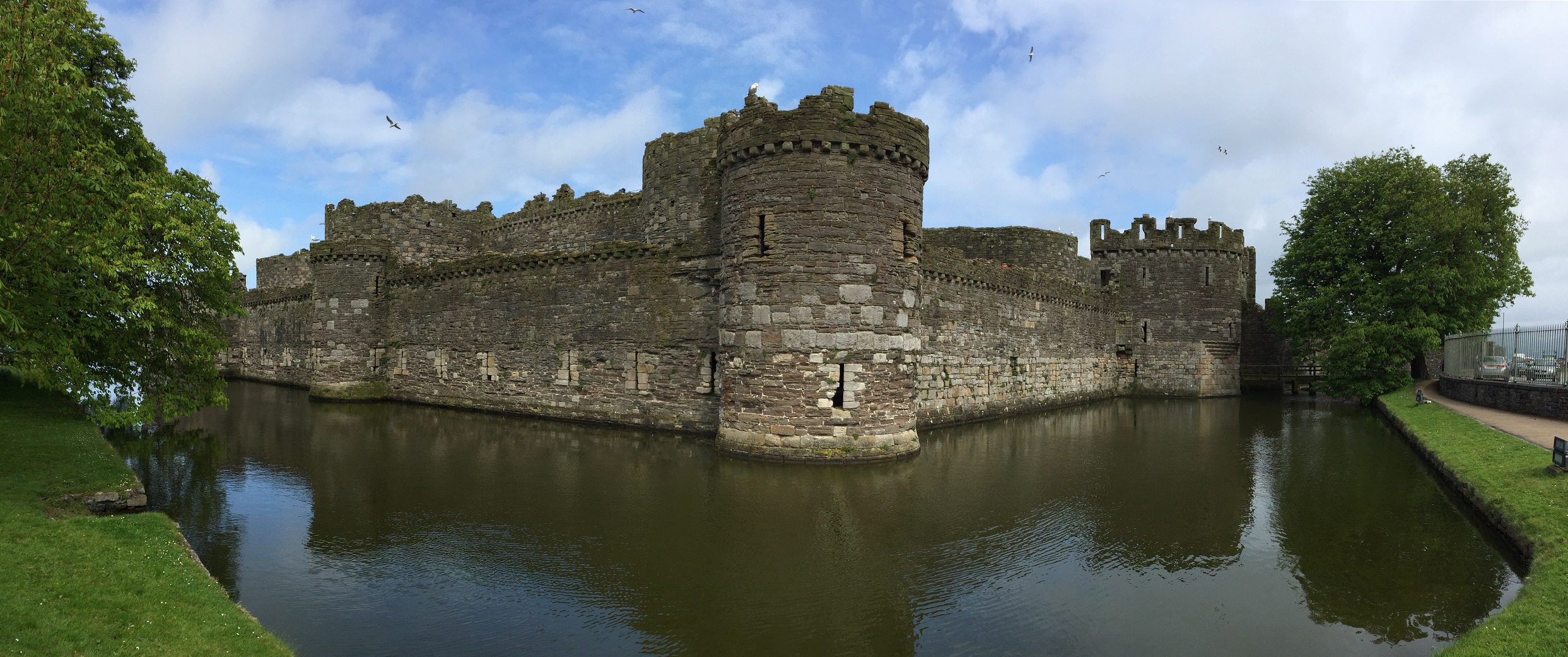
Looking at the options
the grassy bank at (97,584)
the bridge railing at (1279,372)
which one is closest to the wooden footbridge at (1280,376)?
the bridge railing at (1279,372)

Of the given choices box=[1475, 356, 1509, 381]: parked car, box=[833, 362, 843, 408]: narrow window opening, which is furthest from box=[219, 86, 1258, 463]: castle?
box=[1475, 356, 1509, 381]: parked car

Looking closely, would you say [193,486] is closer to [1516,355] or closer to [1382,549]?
[1382,549]

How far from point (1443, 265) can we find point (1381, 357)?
383 centimetres

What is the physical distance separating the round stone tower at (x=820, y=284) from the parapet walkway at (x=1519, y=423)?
461 inches

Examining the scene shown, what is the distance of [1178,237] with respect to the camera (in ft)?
108

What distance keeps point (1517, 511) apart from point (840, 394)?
10.1 meters

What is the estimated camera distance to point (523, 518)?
10.3 meters

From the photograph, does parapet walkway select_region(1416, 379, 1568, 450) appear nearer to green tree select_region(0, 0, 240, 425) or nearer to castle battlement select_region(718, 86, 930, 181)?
castle battlement select_region(718, 86, 930, 181)

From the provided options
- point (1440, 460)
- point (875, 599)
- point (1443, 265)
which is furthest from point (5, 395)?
point (1443, 265)

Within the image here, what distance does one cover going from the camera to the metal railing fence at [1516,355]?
728 inches

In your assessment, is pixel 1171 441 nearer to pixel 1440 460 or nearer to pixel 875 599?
pixel 1440 460

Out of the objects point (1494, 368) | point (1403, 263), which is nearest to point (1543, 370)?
point (1494, 368)

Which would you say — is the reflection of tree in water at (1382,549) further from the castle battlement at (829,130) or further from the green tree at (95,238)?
the green tree at (95,238)

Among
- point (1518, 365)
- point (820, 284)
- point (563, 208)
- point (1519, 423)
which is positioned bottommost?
point (1519, 423)
